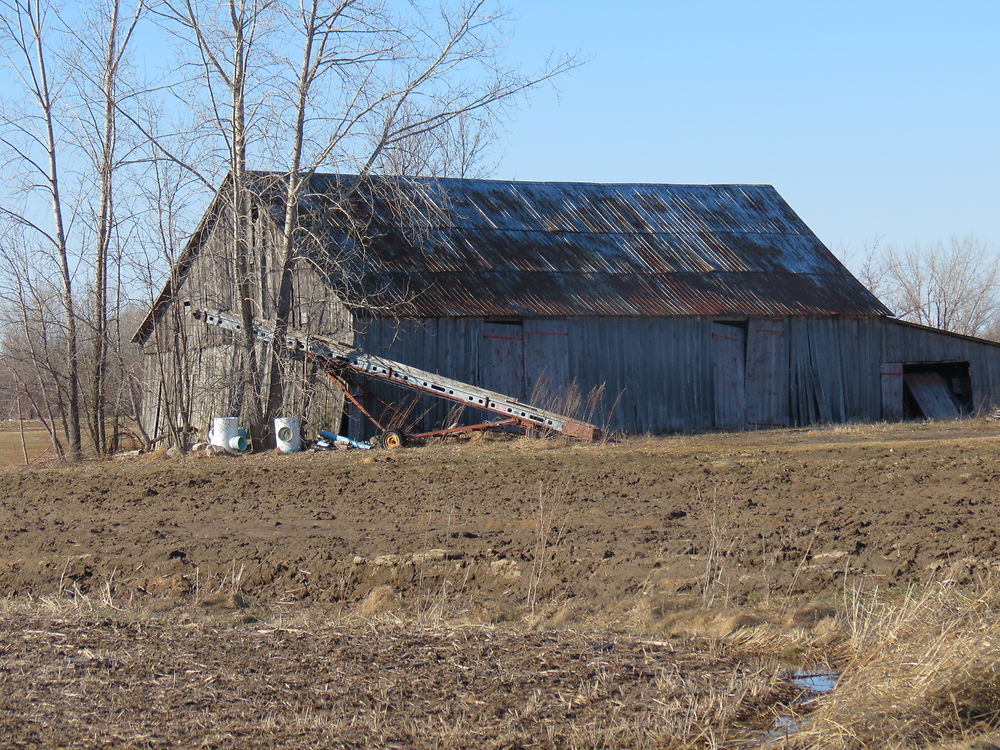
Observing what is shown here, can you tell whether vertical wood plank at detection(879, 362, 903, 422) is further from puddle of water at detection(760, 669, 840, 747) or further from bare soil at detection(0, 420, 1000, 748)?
puddle of water at detection(760, 669, 840, 747)

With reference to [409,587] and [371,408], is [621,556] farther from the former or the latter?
[371,408]

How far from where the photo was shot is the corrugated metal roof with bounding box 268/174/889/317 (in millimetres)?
25766

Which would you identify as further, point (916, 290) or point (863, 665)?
point (916, 290)

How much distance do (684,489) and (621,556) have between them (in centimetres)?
460

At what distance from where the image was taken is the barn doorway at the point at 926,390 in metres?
30.6

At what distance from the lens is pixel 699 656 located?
7.39 meters

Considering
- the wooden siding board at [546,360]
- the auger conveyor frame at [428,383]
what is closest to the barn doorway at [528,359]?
the wooden siding board at [546,360]

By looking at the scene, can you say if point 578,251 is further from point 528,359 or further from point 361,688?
point 361,688

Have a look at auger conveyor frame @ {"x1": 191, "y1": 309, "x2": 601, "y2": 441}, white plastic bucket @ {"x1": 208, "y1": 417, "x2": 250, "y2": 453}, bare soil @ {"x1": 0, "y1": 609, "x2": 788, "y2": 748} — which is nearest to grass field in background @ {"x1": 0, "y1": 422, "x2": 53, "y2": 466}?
white plastic bucket @ {"x1": 208, "y1": 417, "x2": 250, "y2": 453}

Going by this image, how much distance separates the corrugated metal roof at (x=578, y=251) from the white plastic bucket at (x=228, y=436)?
370 cm

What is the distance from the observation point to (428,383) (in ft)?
75.1

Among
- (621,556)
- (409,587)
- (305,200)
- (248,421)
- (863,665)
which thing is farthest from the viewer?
(305,200)

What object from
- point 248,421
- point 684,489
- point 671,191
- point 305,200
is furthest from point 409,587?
point 671,191

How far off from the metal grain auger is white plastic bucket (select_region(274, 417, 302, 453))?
4.35 feet
